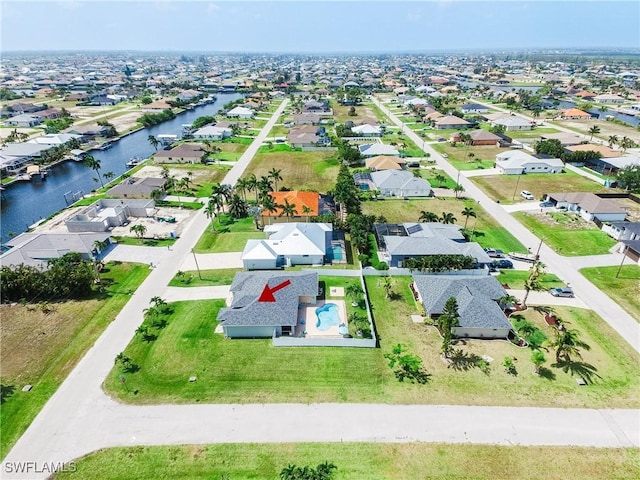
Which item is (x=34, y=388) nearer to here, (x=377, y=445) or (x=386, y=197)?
(x=377, y=445)

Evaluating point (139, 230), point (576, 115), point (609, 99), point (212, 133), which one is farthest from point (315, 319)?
point (609, 99)

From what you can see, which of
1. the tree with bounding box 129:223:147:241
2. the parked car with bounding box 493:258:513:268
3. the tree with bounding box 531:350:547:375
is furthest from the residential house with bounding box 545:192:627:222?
the tree with bounding box 129:223:147:241

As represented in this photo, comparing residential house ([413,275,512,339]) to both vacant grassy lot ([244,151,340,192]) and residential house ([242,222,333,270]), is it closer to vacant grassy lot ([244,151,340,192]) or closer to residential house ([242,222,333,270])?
residential house ([242,222,333,270])

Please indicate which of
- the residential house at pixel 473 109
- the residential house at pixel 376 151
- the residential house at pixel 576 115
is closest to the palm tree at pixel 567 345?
the residential house at pixel 376 151

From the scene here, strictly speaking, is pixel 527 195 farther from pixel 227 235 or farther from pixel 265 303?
pixel 265 303

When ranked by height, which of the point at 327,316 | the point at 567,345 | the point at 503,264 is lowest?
the point at 327,316

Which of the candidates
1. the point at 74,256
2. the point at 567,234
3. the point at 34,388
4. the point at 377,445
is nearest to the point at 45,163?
the point at 74,256

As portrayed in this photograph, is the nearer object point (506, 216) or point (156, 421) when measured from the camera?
point (156, 421)
